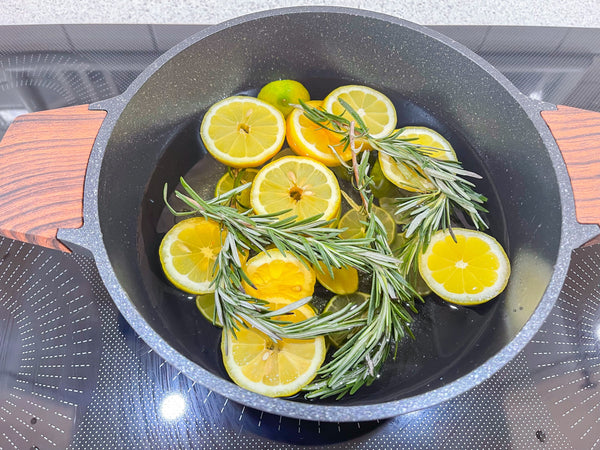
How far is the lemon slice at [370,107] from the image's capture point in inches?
39.2

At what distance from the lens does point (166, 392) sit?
866 millimetres

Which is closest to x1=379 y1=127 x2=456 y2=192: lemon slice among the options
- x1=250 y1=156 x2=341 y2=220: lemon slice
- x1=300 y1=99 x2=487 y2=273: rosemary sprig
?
x1=300 y1=99 x2=487 y2=273: rosemary sprig

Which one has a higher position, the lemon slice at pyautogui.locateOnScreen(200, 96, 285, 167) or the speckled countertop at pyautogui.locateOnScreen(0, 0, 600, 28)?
the speckled countertop at pyautogui.locateOnScreen(0, 0, 600, 28)

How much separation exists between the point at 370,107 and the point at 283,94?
7.8 inches

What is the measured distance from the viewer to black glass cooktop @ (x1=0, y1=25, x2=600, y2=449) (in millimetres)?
837

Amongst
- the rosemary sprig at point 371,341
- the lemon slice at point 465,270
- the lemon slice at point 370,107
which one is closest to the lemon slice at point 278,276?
the rosemary sprig at point 371,341

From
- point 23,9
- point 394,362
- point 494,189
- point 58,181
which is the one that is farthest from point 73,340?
point 23,9

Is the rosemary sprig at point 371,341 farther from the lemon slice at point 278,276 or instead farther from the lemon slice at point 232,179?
the lemon slice at point 232,179

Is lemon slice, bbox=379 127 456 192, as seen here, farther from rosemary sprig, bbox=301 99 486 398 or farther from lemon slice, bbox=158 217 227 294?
lemon slice, bbox=158 217 227 294

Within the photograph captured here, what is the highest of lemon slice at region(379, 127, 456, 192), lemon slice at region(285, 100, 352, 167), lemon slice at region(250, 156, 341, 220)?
lemon slice at region(379, 127, 456, 192)

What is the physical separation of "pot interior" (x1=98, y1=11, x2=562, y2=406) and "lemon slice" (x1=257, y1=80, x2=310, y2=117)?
0.25 ft

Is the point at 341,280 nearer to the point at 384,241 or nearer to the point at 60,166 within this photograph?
the point at 384,241

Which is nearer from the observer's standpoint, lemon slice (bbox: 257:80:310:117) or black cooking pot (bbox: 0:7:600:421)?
black cooking pot (bbox: 0:7:600:421)

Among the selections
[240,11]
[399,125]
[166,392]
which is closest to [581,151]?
[399,125]
